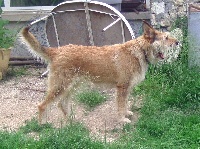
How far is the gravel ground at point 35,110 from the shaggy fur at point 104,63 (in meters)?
0.26

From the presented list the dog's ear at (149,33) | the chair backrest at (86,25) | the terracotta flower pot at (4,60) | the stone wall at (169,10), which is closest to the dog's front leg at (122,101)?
the dog's ear at (149,33)

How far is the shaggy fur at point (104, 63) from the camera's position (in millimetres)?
6570

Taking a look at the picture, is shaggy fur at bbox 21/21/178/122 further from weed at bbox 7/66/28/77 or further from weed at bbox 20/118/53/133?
weed at bbox 7/66/28/77

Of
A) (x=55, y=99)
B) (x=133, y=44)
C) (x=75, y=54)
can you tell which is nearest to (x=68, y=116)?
(x=55, y=99)

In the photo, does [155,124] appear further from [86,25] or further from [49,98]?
[86,25]

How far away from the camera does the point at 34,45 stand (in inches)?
257

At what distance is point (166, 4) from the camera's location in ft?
29.3

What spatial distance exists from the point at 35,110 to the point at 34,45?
122 cm

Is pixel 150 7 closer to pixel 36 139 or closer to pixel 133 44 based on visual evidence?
pixel 133 44

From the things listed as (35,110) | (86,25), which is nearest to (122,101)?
(35,110)

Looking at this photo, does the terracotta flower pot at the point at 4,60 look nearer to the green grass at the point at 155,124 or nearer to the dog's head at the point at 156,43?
the green grass at the point at 155,124

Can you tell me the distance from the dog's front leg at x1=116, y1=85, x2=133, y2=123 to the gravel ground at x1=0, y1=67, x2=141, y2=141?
13cm

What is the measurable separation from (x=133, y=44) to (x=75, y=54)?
78 centimetres

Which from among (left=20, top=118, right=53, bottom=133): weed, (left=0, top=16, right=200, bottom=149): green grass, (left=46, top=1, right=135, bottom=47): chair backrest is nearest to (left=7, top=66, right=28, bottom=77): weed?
(left=46, top=1, right=135, bottom=47): chair backrest
